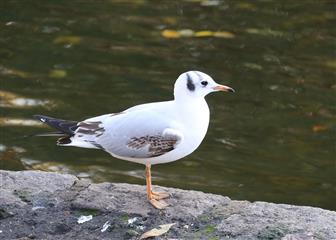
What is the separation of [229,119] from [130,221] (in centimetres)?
299

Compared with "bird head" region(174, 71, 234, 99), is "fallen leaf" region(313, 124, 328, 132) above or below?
below

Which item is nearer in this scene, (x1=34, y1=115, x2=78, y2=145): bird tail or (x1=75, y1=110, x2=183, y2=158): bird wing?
(x1=75, y1=110, x2=183, y2=158): bird wing

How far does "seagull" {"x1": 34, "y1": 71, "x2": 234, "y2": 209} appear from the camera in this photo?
4.17 m

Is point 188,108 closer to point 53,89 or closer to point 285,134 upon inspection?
point 285,134

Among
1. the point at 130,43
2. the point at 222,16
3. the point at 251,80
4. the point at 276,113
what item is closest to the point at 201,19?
the point at 222,16

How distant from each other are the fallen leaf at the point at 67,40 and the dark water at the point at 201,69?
0.06ft

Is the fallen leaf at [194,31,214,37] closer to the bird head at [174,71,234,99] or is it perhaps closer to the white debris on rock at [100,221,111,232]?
the bird head at [174,71,234,99]

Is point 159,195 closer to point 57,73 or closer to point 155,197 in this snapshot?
point 155,197

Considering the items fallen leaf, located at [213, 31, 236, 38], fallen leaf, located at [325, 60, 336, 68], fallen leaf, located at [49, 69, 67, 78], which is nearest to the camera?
fallen leaf, located at [49, 69, 67, 78]

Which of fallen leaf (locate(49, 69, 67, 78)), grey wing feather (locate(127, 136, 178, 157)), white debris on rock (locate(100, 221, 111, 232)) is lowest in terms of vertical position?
fallen leaf (locate(49, 69, 67, 78))

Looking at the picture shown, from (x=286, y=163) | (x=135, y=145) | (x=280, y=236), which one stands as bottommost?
(x=286, y=163)

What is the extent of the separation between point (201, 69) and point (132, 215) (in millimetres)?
3757

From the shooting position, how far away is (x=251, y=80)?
25.0 ft

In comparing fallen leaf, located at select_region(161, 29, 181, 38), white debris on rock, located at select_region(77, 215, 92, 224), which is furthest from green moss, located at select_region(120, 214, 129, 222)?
fallen leaf, located at select_region(161, 29, 181, 38)
